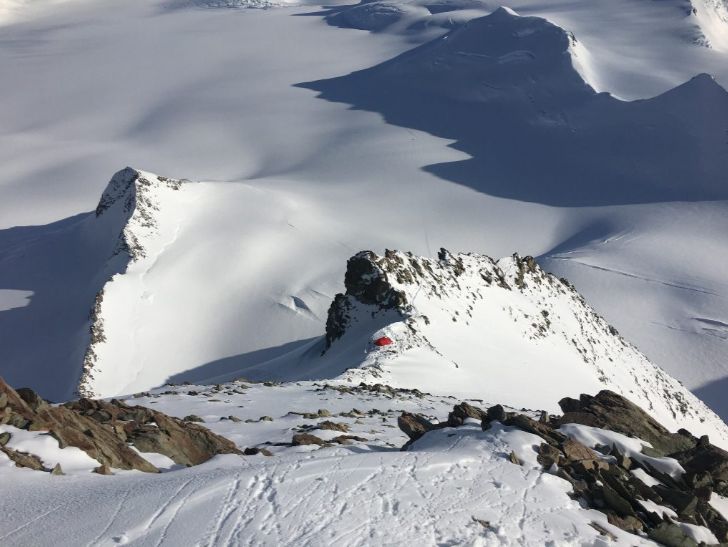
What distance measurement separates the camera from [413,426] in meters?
10.7

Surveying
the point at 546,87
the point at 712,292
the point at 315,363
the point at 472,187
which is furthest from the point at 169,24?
the point at 315,363

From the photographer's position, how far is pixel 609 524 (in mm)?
7832

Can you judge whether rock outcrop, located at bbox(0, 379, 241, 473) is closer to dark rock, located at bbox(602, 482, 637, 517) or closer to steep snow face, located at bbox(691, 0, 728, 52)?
dark rock, located at bbox(602, 482, 637, 517)

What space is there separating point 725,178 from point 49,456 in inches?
2637

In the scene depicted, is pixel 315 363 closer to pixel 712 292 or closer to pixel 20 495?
pixel 20 495

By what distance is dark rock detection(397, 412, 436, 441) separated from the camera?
10250 mm

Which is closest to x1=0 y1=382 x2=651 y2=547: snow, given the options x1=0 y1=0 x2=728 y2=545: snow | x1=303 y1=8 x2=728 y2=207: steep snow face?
x1=0 y1=0 x2=728 y2=545: snow

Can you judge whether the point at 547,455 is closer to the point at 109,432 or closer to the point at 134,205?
the point at 109,432

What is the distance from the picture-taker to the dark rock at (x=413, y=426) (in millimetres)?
10250

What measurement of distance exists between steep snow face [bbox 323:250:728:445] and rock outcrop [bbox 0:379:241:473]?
33.0 ft

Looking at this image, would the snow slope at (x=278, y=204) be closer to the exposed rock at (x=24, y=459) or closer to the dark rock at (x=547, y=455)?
the exposed rock at (x=24, y=459)

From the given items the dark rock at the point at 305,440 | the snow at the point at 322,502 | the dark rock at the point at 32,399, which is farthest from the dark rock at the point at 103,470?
the dark rock at the point at 305,440

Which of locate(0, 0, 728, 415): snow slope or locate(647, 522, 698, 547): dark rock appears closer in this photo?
locate(647, 522, 698, 547): dark rock

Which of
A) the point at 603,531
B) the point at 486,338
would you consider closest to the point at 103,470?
the point at 603,531
